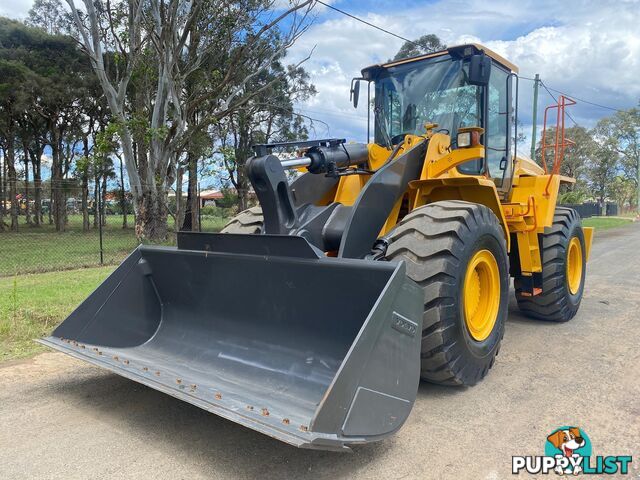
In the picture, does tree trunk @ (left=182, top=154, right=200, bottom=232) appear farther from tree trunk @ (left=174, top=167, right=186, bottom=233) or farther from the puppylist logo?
the puppylist logo

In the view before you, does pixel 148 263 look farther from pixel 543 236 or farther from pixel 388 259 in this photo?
pixel 543 236

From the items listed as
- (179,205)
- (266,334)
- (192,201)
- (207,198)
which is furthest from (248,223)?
(207,198)

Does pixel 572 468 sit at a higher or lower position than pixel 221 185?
lower

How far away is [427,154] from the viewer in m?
4.58

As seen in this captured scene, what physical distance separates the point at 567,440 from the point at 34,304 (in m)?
5.98

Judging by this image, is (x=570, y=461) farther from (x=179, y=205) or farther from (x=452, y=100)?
(x=179, y=205)

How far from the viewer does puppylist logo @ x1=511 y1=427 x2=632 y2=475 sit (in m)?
2.86

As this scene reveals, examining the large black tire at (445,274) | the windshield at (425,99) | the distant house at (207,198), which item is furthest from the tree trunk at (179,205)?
the large black tire at (445,274)

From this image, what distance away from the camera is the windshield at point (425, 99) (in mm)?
5191

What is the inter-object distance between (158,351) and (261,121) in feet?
83.2

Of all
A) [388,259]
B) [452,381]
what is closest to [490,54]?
[388,259]

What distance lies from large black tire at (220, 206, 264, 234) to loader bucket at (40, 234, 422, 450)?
89cm

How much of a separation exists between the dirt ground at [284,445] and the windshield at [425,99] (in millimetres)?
2421

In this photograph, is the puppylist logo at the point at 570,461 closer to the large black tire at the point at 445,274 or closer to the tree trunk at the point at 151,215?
the large black tire at the point at 445,274
